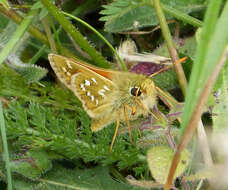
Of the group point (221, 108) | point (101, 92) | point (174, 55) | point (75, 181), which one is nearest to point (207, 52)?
point (174, 55)

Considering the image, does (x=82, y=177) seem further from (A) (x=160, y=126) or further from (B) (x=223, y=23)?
(B) (x=223, y=23)

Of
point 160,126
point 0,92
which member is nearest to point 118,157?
point 160,126

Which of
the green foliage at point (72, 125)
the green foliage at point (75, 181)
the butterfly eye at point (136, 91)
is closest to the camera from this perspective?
the butterfly eye at point (136, 91)

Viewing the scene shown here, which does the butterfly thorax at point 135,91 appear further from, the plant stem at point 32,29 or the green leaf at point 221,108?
the plant stem at point 32,29

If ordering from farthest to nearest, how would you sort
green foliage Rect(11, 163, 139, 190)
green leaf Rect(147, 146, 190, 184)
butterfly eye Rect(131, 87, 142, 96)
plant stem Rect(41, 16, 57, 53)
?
1. plant stem Rect(41, 16, 57, 53)
2. green foliage Rect(11, 163, 139, 190)
3. butterfly eye Rect(131, 87, 142, 96)
4. green leaf Rect(147, 146, 190, 184)

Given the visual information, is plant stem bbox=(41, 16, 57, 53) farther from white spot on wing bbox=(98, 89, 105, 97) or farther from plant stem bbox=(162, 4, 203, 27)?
plant stem bbox=(162, 4, 203, 27)

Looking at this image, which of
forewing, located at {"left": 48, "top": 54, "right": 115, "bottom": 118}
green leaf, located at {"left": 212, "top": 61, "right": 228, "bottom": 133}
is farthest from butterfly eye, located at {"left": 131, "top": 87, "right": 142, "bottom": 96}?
green leaf, located at {"left": 212, "top": 61, "right": 228, "bottom": 133}

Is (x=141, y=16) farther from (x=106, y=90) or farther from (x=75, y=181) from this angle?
(x=75, y=181)

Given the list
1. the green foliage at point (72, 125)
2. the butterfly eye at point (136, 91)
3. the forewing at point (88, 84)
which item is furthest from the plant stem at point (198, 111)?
the forewing at point (88, 84)
